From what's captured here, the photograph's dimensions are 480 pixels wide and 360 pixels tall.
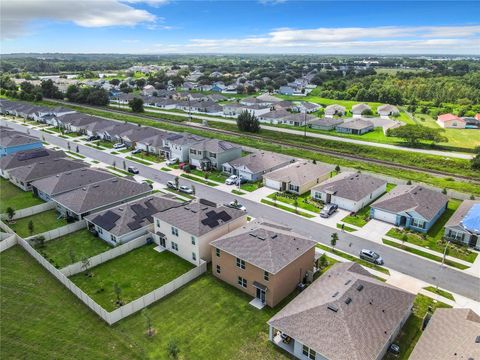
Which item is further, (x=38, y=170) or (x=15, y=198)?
(x=38, y=170)

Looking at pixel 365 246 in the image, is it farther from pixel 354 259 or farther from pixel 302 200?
pixel 302 200

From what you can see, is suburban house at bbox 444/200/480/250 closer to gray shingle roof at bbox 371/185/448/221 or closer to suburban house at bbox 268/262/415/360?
gray shingle roof at bbox 371/185/448/221

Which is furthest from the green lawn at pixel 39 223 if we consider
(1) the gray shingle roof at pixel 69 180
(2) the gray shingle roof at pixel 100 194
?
(1) the gray shingle roof at pixel 69 180

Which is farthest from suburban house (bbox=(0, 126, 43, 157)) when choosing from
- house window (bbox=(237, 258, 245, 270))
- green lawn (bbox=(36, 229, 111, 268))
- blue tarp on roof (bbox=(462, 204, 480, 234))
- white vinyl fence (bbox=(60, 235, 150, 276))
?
blue tarp on roof (bbox=(462, 204, 480, 234))

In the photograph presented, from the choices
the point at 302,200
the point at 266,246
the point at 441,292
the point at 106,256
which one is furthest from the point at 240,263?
the point at 302,200

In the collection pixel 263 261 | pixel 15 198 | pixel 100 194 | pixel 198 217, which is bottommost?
pixel 15 198

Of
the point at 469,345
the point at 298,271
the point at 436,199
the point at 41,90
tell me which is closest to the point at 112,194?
the point at 298,271

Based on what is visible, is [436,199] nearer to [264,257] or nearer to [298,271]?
[298,271]

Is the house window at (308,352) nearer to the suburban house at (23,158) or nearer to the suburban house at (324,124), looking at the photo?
the suburban house at (23,158)
